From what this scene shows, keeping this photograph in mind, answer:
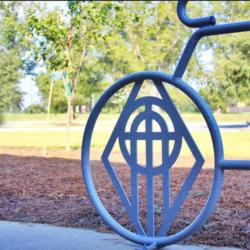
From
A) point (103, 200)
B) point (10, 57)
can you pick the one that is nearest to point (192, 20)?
point (103, 200)

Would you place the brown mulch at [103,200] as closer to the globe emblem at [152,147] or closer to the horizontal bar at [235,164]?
the globe emblem at [152,147]

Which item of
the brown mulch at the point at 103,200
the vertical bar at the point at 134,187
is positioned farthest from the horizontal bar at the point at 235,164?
the brown mulch at the point at 103,200

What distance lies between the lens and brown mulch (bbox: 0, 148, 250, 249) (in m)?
4.10

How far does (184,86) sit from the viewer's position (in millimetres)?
3410

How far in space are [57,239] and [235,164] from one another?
62.0 inches

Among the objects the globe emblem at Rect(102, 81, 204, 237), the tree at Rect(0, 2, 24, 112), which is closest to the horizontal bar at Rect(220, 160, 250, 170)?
the globe emblem at Rect(102, 81, 204, 237)

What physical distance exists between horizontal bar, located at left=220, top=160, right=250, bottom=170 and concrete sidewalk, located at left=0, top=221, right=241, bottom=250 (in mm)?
726

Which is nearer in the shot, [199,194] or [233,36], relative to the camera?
[233,36]

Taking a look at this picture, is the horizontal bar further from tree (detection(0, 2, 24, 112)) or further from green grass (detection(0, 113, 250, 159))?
tree (detection(0, 2, 24, 112))

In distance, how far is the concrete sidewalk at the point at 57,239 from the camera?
12.3 feet

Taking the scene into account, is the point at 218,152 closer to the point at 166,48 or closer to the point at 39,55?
the point at 39,55

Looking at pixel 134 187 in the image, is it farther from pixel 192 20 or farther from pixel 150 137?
pixel 192 20

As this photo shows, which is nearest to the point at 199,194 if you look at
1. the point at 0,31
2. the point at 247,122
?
the point at 247,122

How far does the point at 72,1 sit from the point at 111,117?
303 cm
